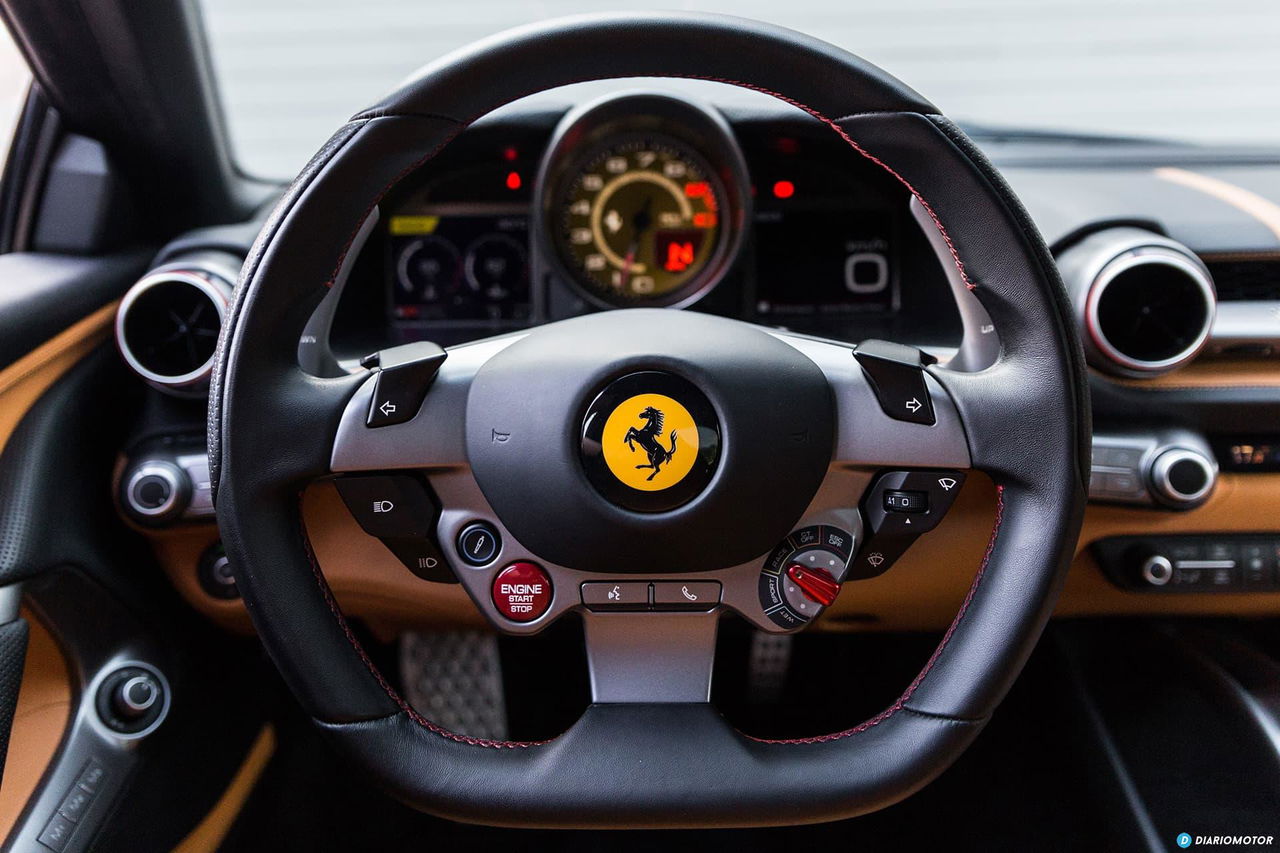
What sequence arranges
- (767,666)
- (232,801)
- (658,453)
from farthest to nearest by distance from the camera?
(767,666)
(232,801)
(658,453)

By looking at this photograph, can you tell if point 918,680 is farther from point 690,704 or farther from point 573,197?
point 573,197

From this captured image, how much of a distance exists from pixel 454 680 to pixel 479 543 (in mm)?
765

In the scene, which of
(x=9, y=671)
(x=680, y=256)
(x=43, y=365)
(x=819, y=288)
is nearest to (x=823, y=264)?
(x=819, y=288)

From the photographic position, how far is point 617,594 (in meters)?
0.95

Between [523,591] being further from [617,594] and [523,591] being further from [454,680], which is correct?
[454,680]

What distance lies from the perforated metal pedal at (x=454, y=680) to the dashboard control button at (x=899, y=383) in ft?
2.97

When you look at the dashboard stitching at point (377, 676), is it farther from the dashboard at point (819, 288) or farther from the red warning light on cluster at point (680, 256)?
the red warning light on cluster at point (680, 256)

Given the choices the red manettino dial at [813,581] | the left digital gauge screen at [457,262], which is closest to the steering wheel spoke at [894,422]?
the red manettino dial at [813,581]

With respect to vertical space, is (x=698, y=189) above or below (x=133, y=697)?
above

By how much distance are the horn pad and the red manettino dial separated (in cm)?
4

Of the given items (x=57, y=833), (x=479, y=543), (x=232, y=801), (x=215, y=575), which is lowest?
(x=232, y=801)

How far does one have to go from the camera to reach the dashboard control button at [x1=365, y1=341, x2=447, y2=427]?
94cm

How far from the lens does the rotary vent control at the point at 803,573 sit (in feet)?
3.13

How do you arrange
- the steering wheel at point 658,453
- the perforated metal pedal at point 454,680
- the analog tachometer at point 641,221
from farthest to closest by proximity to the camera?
the perforated metal pedal at point 454,680 < the analog tachometer at point 641,221 < the steering wheel at point 658,453
